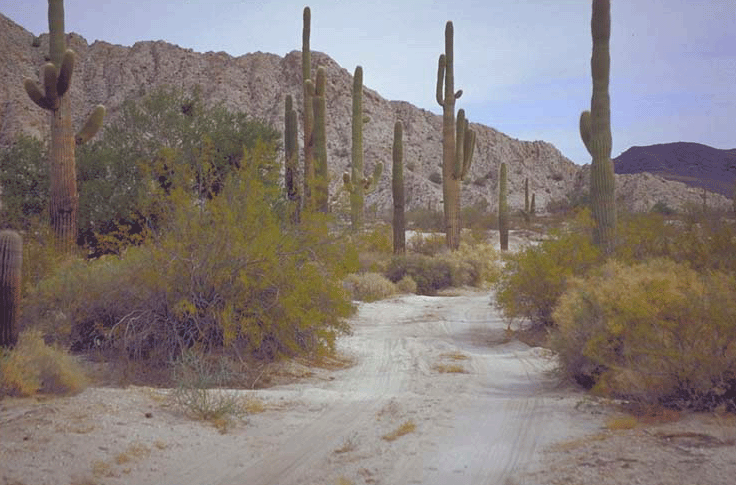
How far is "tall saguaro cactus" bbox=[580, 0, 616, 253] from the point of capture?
547 inches

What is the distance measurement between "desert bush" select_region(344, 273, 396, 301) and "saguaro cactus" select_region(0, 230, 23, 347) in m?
11.8

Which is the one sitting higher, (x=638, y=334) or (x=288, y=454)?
(x=638, y=334)

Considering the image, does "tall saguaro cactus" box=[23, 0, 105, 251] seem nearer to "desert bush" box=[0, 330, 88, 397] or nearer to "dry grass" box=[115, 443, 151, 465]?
"desert bush" box=[0, 330, 88, 397]

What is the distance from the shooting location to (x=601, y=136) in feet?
46.3

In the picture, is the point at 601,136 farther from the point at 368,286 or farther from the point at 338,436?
the point at 338,436

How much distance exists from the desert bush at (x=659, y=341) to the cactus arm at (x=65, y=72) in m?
10.2

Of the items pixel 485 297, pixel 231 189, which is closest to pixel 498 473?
pixel 231 189

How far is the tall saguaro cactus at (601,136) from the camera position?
13.9 meters

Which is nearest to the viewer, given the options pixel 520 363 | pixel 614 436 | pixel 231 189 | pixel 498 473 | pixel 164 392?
pixel 498 473

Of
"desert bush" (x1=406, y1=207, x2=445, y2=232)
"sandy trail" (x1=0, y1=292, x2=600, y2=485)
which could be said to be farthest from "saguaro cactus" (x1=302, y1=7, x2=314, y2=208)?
"desert bush" (x1=406, y1=207, x2=445, y2=232)

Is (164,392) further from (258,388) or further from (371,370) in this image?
(371,370)

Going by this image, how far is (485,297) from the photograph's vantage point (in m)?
21.8

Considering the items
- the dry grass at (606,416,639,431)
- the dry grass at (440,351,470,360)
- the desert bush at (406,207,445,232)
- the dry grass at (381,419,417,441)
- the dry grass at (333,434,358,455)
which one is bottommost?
the dry grass at (440,351,470,360)

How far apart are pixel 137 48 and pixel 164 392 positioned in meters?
64.3
